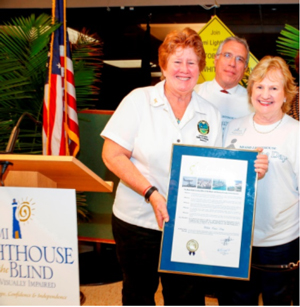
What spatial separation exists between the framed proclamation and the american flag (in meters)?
1.62

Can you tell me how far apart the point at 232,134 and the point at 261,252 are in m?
0.67

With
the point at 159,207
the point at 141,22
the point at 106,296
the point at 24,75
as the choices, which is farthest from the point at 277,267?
the point at 141,22

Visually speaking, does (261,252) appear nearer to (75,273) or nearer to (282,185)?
(282,185)

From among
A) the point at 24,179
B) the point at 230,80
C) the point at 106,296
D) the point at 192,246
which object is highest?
the point at 230,80

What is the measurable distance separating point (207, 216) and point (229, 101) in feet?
3.90

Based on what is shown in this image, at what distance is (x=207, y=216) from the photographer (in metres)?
1.96

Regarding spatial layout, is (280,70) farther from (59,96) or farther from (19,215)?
(59,96)

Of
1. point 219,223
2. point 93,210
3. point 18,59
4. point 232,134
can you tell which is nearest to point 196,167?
point 219,223

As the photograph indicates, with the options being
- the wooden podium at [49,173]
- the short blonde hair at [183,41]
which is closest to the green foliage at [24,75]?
the short blonde hair at [183,41]

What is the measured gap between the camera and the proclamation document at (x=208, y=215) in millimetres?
1945

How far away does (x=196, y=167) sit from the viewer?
6.49ft

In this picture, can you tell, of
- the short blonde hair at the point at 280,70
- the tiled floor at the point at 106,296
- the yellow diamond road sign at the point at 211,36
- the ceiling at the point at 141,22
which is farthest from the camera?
the ceiling at the point at 141,22

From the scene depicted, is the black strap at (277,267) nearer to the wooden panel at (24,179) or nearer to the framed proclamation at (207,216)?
the framed proclamation at (207,216)

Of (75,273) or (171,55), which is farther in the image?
(171,55)
